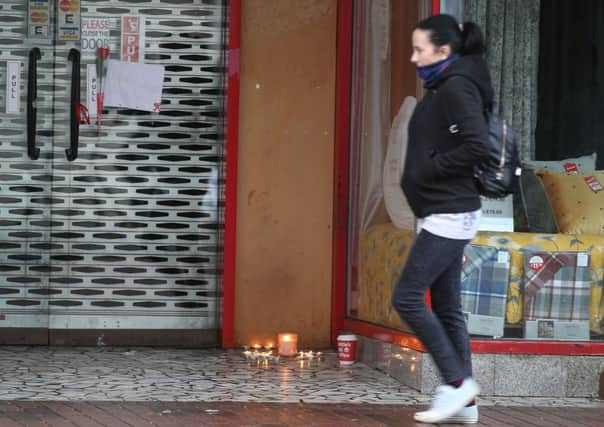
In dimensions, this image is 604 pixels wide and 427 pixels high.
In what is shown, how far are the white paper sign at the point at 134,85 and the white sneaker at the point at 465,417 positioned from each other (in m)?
3.42

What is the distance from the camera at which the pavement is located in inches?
210

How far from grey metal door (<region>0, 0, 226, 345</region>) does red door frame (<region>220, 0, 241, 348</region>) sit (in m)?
0.16

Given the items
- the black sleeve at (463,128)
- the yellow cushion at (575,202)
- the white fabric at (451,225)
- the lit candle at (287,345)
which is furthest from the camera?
the lit candle at (287,345)

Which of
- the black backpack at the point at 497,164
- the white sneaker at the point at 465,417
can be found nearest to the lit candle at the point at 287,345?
the white sneaker at the point at 465,417

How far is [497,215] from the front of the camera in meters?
6.62

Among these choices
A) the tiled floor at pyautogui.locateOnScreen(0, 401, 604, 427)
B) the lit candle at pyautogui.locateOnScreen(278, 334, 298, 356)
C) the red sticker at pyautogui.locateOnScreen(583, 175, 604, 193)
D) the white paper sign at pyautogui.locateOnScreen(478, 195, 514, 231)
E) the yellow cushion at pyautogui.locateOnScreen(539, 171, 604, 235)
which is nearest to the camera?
the tiled floor at pyautogui.locateOnScreen(0, 401, 604, 427)

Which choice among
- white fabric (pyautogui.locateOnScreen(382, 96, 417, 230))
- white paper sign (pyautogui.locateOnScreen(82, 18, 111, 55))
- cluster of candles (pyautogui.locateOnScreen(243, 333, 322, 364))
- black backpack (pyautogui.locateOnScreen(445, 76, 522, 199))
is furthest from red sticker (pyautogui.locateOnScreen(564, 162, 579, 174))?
white paper sign (pyautogui.locateOnScreen(82, 18, 111, 55))

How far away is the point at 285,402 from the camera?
19.0ft

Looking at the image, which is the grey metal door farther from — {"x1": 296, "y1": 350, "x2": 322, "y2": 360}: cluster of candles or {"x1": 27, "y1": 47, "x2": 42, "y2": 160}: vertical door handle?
{"x1": 296, "y1": 350, "x2": 322, "y2": 360}: cluster of candles

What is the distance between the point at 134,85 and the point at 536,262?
9.72ft

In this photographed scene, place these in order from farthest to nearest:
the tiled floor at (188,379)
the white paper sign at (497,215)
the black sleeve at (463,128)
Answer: the white paper sign at (497,215) < the tiled floor at (188,379) < the black sleeve at (463,128)

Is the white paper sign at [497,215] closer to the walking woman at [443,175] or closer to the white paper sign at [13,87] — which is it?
the walking woman at [443,175]

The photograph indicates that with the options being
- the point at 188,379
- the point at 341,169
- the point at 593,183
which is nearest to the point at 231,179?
the point at 341,169

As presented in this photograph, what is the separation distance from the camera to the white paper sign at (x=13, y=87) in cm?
763
